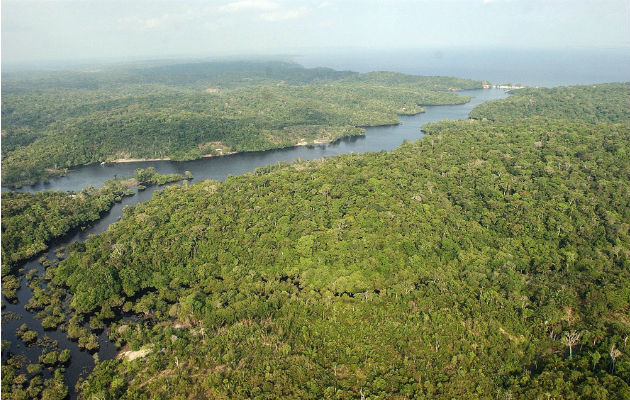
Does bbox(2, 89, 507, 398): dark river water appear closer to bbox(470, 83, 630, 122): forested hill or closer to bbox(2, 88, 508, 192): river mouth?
bbox(2, 88, 508, 192): river mouth

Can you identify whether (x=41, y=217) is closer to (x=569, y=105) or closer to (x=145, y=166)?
(x=145, y=166)

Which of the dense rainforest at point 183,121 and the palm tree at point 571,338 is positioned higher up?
the dense rainforest at point 183,121

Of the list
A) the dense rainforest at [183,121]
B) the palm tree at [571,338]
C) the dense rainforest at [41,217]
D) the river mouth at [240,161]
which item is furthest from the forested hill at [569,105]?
the dense rainforest at [41,217]

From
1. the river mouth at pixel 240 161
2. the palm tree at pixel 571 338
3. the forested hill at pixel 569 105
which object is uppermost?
the forested hill at pixel 569 105

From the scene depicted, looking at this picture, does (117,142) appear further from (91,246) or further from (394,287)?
(394,287)

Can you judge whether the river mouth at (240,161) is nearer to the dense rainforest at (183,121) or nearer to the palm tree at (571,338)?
the dense rainforest at (183,121)
